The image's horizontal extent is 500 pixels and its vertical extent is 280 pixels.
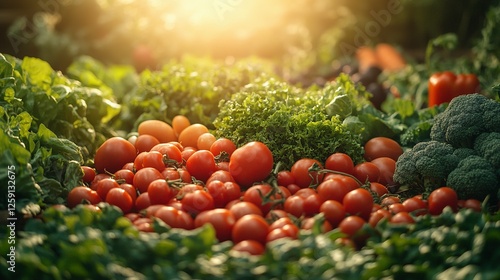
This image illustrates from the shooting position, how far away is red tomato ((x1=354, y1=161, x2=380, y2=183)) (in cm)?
334

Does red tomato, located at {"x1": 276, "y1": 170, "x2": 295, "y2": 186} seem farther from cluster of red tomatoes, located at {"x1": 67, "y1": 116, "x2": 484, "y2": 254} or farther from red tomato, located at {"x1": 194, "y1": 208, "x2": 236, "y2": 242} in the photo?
red tomato, located at {"x1": 194, "y1": 208, "x2": 236, "y2": 242}

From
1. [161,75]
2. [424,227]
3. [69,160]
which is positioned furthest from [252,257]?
[161,75]

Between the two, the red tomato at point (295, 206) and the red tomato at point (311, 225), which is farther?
the red tomato at point (295, 206)

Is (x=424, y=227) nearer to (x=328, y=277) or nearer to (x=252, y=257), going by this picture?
(x=328, y=277)

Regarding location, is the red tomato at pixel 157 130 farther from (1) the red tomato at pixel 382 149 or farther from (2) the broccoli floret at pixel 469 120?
(2) the broccoli floret at pixel 469 120

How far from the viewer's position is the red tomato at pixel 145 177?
3117mm

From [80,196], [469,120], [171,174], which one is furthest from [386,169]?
[80,196]

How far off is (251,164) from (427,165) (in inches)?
41.4

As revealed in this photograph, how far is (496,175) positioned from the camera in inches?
119

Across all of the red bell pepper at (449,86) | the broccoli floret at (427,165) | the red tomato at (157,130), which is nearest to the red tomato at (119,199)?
the red tomato at (157,130)

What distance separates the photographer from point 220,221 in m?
2.64

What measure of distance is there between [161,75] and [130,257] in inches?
108

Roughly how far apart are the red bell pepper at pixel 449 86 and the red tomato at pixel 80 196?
3215 millimetres

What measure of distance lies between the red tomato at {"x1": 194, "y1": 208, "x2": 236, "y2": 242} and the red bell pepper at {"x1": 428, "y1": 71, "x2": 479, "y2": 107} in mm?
2854
